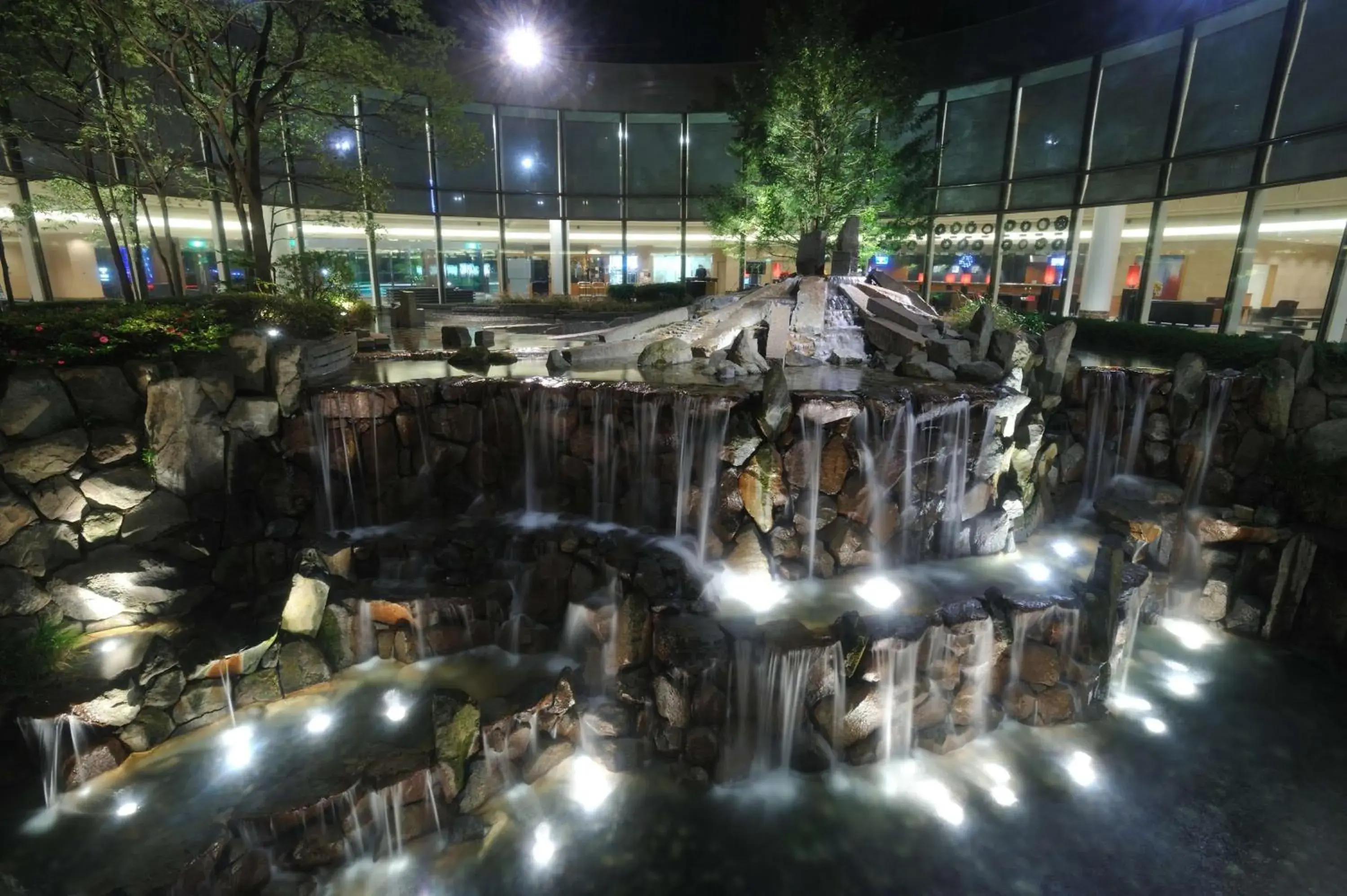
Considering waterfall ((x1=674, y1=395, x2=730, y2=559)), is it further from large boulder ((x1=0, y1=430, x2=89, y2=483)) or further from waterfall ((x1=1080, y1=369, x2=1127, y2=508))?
large boulder ((x1=0, y1=430, x2=89, y2=483))

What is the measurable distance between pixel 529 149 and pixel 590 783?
25236mm

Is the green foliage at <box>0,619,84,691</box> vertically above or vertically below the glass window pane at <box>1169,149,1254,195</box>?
below

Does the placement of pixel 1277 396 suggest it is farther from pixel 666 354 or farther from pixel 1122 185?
pixel 1122 185

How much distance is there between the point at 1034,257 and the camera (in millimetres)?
22109

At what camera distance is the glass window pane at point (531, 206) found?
26.3 metres

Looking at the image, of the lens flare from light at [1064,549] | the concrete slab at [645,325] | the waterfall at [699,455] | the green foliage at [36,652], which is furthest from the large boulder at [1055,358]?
the green foliage at [36,652]

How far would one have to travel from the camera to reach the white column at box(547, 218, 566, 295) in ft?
90.0

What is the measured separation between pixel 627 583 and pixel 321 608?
3.65 meters

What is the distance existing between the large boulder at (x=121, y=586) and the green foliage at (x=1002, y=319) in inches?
546

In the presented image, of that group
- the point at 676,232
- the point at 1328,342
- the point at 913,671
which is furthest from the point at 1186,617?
the point at 676,232

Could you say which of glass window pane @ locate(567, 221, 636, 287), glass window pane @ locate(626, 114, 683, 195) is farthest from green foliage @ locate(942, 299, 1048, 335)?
glass window pane @ locate(567, 221, 636, 287)

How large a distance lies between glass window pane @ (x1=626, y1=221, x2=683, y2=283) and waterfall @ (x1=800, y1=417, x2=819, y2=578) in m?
20.2

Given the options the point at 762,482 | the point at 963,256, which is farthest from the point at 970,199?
the point at 762,482

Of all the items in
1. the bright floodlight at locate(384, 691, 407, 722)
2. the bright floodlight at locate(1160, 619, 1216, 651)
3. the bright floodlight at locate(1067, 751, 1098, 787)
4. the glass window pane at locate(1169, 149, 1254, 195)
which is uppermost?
the glass window pane at locate(1169, 149, 1254, 195)
